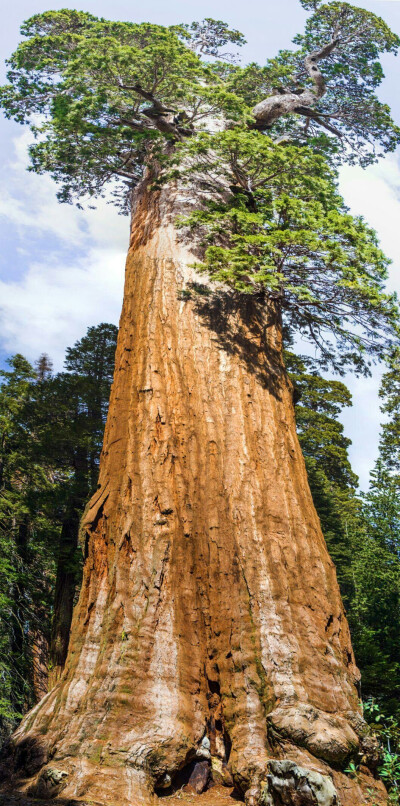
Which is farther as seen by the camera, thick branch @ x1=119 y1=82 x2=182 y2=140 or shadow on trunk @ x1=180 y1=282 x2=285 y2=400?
thick branch @ x1=119 y1=82 x2=182 y2=140

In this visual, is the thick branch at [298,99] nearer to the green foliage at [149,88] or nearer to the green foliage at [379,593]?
the green foliage at [149,88]

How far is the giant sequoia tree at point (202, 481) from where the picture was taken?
17.8ft

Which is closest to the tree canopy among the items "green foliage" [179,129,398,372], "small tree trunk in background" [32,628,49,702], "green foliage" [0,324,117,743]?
"green foliage" [179,129,398,372]

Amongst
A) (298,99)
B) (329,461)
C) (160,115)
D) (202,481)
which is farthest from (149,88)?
(329,461)

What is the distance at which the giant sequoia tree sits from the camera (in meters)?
5.42

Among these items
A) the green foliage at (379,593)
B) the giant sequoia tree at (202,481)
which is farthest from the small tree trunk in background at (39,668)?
the giant sequoia tree at (202,481)

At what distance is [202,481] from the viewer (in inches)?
282

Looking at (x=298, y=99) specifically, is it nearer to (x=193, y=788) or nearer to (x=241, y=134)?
(x=241, y=134)

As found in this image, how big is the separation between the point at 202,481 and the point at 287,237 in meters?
3.48

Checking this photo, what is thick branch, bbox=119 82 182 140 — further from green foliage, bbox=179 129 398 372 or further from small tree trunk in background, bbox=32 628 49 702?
small tree trunk in background, bbox=32 628 49 702

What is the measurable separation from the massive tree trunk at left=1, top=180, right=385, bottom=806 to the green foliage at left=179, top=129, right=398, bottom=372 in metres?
0.89

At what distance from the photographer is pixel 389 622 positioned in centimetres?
1475

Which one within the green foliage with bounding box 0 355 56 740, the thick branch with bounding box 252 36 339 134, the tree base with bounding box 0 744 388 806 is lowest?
the tree base with bounding box 0 744 388 806

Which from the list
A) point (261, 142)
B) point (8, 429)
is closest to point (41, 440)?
point (8, 429)
